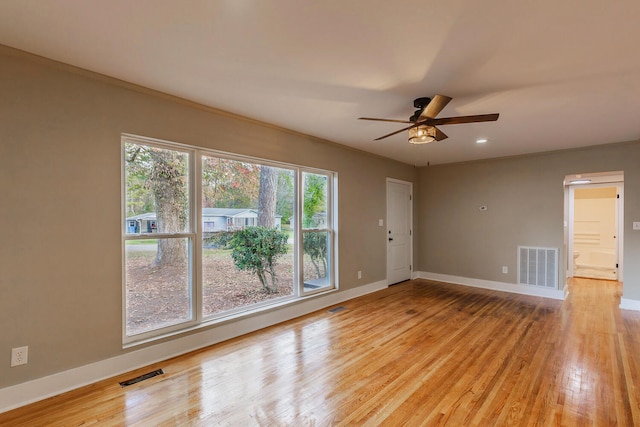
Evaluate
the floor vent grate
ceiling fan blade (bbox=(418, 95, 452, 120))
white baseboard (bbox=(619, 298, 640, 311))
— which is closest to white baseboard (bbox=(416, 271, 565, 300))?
white baseboard (bbox=(619, 298, 640, 311))

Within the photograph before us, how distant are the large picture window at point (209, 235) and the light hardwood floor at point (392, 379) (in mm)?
477

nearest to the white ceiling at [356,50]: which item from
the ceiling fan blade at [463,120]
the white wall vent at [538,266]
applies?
the ceiling fan blade at [463,120]

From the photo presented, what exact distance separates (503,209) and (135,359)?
5987 mm

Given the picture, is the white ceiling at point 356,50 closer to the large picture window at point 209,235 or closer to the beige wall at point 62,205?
the beige wall at point 62,205

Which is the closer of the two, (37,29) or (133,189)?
(37,29)

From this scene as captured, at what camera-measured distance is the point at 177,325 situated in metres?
3.02

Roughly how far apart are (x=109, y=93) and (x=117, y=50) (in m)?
0.57

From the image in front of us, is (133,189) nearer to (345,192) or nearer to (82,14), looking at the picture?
(82,14)

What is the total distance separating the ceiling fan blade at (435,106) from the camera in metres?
2.43

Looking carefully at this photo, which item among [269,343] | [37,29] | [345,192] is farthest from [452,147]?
[37,29]

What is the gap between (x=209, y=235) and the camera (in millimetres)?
3318

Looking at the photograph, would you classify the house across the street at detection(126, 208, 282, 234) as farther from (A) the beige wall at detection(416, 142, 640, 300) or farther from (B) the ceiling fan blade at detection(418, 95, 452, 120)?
(A) the beige wall at detection(416, 142, 640, 300)

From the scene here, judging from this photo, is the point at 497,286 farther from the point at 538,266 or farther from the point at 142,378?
the point at 142,378

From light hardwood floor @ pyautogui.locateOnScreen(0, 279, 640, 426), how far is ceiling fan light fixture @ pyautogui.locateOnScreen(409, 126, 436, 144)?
2.10 m
